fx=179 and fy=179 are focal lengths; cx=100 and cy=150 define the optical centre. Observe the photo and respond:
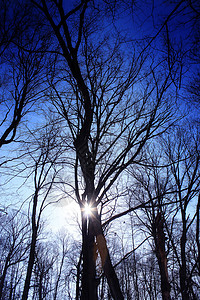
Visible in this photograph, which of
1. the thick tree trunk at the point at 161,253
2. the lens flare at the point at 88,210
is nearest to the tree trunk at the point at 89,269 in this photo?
the lens flare at the point at 88,210

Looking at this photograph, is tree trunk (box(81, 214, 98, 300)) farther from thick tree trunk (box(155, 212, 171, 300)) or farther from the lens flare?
thick tree trunk (box(155, 212, 171, 300))

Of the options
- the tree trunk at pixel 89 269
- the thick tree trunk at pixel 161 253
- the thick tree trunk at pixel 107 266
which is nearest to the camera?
the thick tree trunk at pixel 107 266

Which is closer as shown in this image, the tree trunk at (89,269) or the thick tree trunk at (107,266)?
the thick tree trunk at (107,266)

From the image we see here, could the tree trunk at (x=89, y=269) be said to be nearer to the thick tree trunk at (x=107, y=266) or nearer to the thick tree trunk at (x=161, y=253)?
the thick tree trunk at (x=107, y=266)

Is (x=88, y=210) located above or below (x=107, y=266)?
above

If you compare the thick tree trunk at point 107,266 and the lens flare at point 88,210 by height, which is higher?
the lens flare at point 88,210

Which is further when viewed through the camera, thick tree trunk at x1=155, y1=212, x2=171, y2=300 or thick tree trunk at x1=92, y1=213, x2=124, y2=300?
thick tree trunk at x1=155, y1=212, x2=171, y2=300

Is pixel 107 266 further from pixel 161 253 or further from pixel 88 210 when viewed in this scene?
pixel 161 253

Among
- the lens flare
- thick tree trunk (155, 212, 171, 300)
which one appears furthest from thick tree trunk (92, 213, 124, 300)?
thick tree trunk (155, 212, 171, 300)

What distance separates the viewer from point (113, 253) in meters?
22.0

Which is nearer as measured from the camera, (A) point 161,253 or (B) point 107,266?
(B) point 107,266

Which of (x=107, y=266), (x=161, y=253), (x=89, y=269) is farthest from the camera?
(x=161, y=253)

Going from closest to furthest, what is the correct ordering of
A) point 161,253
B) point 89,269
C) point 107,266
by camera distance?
point 107,266, point 89,269, point 161,253

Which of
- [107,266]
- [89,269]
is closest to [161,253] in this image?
[89,269]
